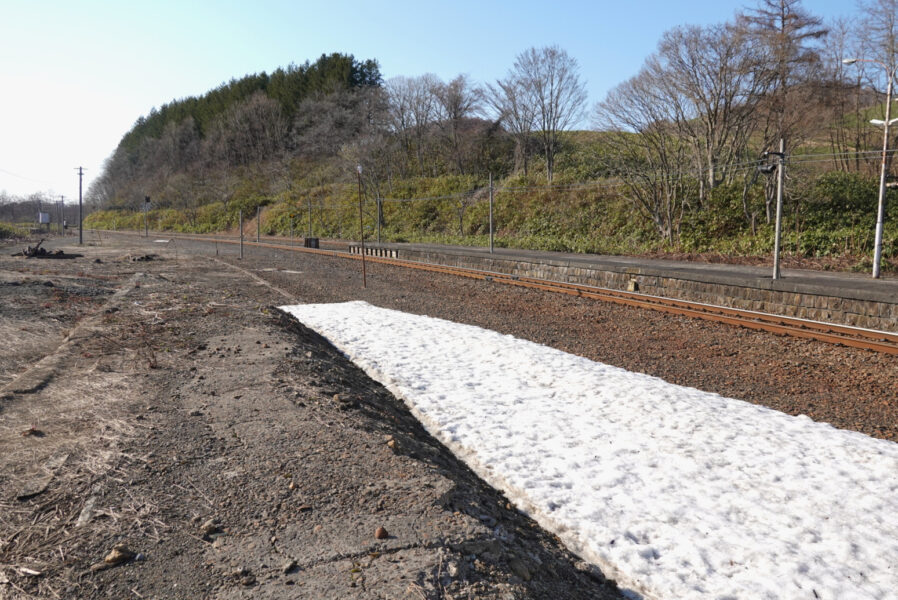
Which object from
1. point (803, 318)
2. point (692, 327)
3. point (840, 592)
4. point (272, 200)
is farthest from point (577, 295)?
point (272, 200)

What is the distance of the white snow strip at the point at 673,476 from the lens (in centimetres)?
404

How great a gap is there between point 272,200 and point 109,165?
83.4m

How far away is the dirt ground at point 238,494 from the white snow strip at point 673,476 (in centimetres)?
39

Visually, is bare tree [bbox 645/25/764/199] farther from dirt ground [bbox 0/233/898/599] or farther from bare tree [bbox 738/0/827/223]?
dirt ground [bbox 0/233/898/599]

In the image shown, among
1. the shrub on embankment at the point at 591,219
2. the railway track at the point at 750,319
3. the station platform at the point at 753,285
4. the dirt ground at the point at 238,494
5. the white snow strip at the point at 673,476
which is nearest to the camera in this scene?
the dirt ground at the point at 238,494

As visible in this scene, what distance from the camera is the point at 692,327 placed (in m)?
11.8

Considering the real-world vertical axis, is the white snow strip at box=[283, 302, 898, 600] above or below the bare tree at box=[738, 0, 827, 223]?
below

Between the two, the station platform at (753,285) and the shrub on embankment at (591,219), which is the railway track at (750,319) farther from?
the shrub on embankment at (591,219)

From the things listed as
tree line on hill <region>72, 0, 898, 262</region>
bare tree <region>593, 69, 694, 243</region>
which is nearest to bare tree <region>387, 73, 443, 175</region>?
tree line on hill <region>72, 0, 898, 262</region>

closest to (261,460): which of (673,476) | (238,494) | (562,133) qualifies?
(238,494)

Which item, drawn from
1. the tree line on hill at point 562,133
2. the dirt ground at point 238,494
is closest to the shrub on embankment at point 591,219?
the tree line on hill at point 562,133

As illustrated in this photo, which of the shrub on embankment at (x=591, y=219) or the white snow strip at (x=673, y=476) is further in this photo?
the shrub on embankment at (x=591, y=219)

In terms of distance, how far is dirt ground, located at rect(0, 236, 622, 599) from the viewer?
122 inches

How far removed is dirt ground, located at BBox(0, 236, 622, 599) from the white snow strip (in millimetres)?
391
